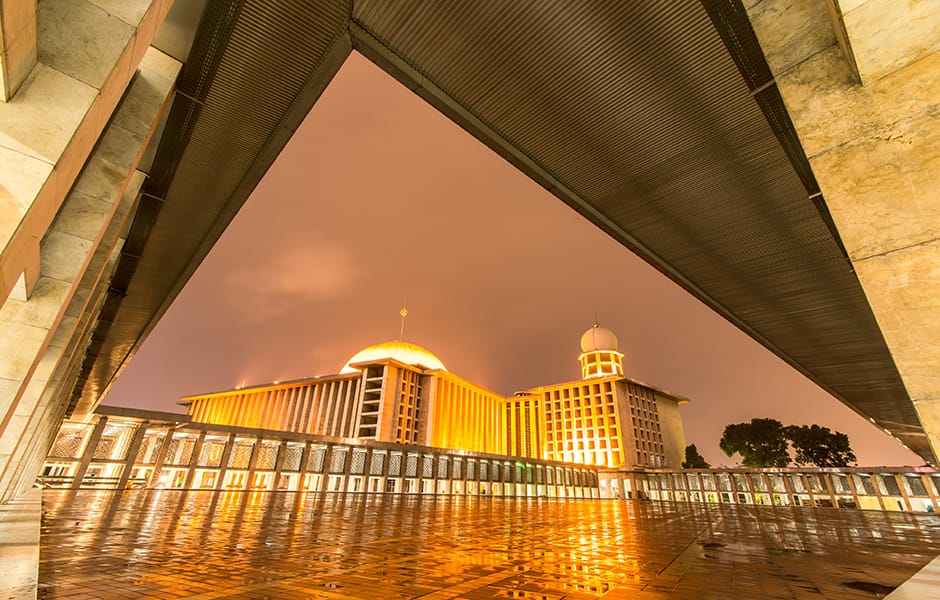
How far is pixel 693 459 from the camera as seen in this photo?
75125mm

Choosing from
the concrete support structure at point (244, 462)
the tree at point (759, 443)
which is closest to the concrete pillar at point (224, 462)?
the concrete support structure at point (244, 462)

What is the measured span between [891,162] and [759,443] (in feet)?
200

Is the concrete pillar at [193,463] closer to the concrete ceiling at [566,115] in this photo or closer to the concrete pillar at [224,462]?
the concrete pillar at [224,462]

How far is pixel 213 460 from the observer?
2312 cm

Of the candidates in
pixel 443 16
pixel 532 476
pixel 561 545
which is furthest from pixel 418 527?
pixel 532 476

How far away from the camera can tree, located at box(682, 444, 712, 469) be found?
73.1m

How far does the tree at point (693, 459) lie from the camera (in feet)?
240

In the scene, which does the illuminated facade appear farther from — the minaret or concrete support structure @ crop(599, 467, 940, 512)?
concrete support structure @ crop(599, 467, 940, 512)

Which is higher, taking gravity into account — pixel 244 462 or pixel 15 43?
pixel 15 43

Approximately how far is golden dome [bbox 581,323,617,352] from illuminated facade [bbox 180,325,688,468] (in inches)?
6.9

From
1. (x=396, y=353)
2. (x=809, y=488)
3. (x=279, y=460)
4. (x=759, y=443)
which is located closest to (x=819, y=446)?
(x=759, y=443)

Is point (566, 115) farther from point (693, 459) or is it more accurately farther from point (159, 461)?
point (693, 459)

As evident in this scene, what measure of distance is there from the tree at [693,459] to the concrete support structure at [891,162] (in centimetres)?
8195

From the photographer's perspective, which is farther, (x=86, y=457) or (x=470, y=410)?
(x=470, y=410)
